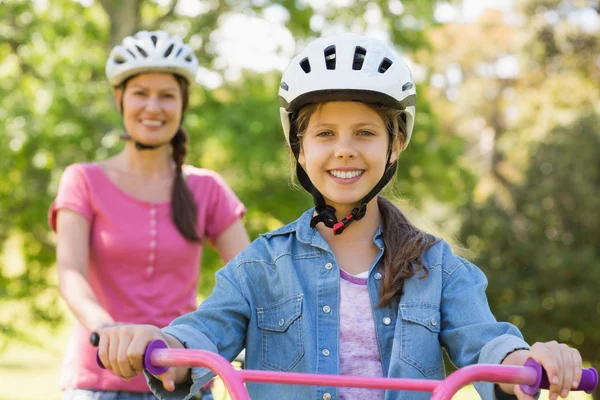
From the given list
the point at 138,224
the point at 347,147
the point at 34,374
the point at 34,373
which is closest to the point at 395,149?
the point at 347,147

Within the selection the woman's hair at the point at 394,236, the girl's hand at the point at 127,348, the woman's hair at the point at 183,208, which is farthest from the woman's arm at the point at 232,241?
the girl's hand at the point at 127,348

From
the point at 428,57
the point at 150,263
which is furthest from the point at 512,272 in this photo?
the point at 150,263

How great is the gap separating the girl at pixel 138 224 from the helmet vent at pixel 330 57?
4.66ft

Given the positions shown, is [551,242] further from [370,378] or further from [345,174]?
[370,378]

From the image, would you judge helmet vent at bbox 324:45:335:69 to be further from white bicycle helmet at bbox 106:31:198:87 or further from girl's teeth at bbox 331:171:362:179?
white bicycle helmet at bbox 106:31:198:87

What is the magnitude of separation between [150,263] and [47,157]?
10.0 m

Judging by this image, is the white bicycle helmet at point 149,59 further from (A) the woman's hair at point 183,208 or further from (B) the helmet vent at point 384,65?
(B) the helmet vent at point 384,65

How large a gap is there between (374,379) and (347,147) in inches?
40.8

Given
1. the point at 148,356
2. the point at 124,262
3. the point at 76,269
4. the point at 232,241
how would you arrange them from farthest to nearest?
the point at 232,241, the point at 124,262, the point at 76,269, the point at 148,356

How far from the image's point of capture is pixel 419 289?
311 cm

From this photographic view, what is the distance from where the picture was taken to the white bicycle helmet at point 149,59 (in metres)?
4.90

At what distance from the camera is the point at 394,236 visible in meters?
3.29

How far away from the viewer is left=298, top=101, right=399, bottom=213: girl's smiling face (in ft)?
10.6

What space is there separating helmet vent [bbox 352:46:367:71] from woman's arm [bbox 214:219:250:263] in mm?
1542
